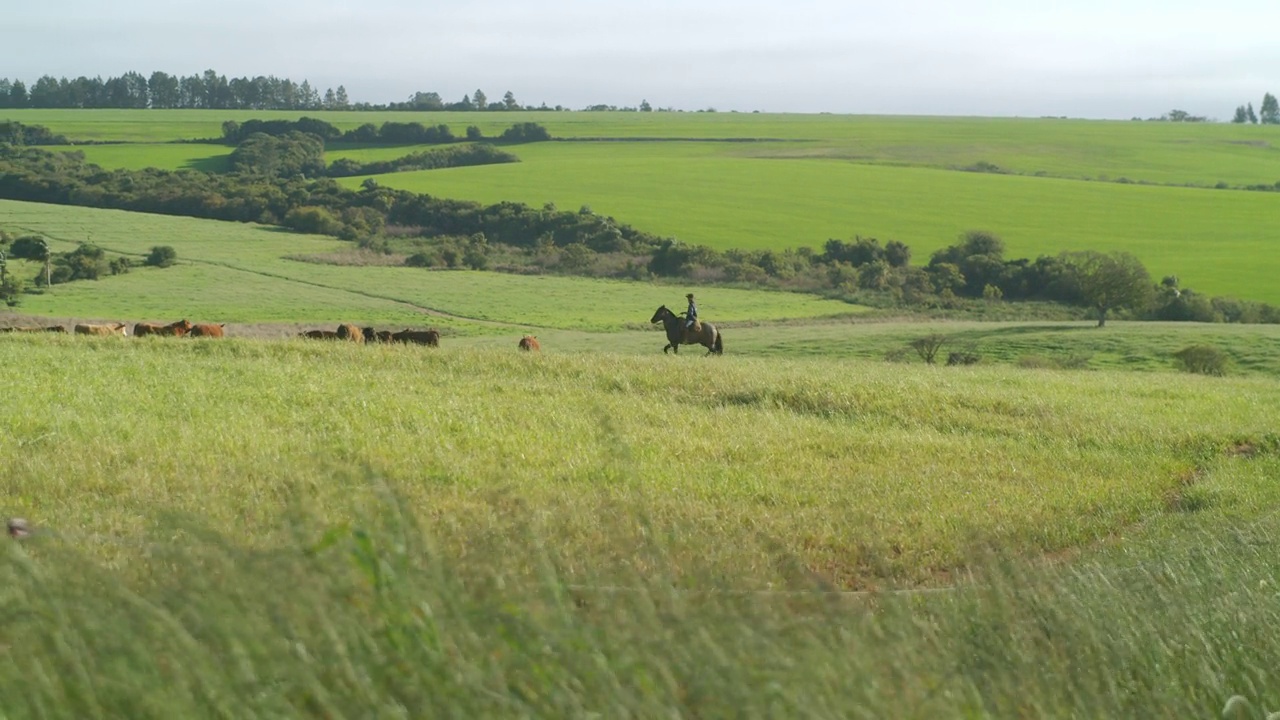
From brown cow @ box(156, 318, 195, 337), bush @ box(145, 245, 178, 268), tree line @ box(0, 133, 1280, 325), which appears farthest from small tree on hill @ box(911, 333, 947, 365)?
bush @ box(145, 245, 178, 268)

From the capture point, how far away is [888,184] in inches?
4835

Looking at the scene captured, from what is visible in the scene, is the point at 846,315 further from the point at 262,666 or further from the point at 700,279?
the point at 262,666

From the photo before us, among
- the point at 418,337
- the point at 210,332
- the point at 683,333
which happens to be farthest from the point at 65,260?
the point at 683,333

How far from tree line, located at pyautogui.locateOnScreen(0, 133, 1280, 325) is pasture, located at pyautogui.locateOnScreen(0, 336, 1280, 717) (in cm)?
4569

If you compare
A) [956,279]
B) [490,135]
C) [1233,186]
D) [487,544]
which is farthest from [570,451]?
[490,135]

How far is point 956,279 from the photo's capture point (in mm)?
77875

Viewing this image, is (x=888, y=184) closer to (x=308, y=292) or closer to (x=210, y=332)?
(x=308, y=292)

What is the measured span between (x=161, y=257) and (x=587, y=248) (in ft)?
92.5

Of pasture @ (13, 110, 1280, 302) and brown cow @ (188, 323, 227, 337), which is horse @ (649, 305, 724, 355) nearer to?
brown cow @ (188, 323, 227, 337)

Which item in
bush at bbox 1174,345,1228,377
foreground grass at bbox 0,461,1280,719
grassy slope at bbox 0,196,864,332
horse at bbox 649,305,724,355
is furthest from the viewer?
grassy slope at bbox 0,196,864,332

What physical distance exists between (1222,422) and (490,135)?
501 feet

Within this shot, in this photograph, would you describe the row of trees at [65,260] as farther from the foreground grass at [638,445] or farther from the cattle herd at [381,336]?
the foreground grass at [638,445]

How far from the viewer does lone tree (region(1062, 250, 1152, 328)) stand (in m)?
60.5

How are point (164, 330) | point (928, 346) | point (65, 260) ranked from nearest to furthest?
point (164, 330) → point (928, 346) → point (65, 260)
